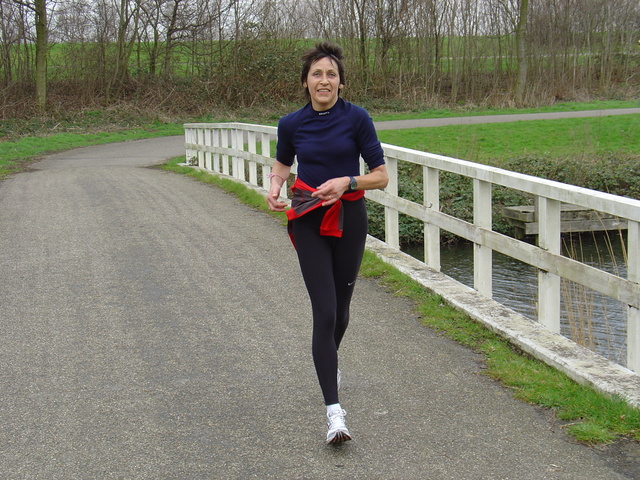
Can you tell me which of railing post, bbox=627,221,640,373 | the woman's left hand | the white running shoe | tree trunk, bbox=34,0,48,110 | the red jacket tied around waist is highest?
tree trunk, bbox=34,0,48,110

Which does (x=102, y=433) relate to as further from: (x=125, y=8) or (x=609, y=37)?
(x=609, y=37)

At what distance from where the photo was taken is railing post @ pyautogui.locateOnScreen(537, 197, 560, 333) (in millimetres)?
5363

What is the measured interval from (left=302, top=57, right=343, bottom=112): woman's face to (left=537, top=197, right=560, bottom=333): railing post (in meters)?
1.89

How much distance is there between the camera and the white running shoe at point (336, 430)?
3830 mm

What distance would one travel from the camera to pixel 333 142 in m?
4.04

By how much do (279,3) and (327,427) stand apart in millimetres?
36597

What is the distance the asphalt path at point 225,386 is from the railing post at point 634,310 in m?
0.72

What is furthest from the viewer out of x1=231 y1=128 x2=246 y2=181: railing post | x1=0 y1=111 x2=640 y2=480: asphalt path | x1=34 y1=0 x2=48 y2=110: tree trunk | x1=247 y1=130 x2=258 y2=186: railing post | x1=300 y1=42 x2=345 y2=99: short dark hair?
x1=34 y1=0 x2=48 y2=110: tree trunk

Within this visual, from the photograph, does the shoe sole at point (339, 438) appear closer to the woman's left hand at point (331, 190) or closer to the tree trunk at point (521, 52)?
the woman's left hand at point (331, 190)

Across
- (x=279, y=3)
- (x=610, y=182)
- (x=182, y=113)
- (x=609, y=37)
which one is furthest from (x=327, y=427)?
(x=609, y=37)

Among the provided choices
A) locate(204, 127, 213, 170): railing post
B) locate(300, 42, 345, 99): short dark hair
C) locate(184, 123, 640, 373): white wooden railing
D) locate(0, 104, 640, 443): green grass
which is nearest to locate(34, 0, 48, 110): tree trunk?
locate(204, 127, 213, 170): railing post

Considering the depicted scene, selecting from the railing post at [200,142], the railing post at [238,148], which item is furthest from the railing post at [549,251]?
the railing post at [200,142]

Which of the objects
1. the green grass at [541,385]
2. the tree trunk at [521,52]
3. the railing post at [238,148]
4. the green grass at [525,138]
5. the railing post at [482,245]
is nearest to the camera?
the green grass at [541,385]

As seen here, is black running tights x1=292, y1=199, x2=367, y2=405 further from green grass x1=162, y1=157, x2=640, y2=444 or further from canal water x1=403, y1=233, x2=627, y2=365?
canal water x1=403, y1=233, x2=627, y2=365
